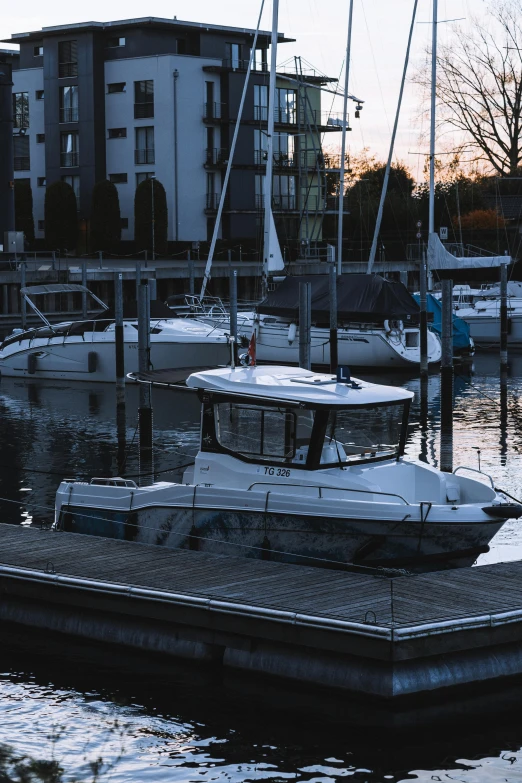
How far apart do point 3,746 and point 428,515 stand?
20.8ft

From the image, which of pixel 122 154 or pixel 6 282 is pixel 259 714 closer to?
pixel 6 282

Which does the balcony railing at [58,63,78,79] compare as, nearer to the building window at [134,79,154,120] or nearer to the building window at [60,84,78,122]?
the building window at [60,84,78,122]

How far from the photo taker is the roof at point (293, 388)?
1619 centimetres

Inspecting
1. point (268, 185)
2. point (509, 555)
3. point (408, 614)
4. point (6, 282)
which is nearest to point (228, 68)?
point (6, 282)

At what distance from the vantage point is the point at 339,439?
16.4m

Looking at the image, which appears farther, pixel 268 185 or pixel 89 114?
pixel 89 114

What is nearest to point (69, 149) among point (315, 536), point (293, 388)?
point (293, 388)

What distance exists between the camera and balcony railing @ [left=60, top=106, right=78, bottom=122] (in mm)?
76375

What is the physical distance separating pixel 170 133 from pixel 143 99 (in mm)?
2916

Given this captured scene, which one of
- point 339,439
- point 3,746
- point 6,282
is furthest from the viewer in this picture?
point 6,282

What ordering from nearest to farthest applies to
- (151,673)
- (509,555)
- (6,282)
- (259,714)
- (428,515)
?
(259,714)
(151,673)
(428,515)
(509,555)
(6,282)

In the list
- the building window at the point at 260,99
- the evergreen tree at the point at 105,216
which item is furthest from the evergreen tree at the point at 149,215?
the building window at the point at 260,99

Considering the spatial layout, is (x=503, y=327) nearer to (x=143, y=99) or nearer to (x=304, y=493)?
(x=304, y=493)

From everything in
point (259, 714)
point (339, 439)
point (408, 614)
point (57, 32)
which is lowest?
point (259, 714)
